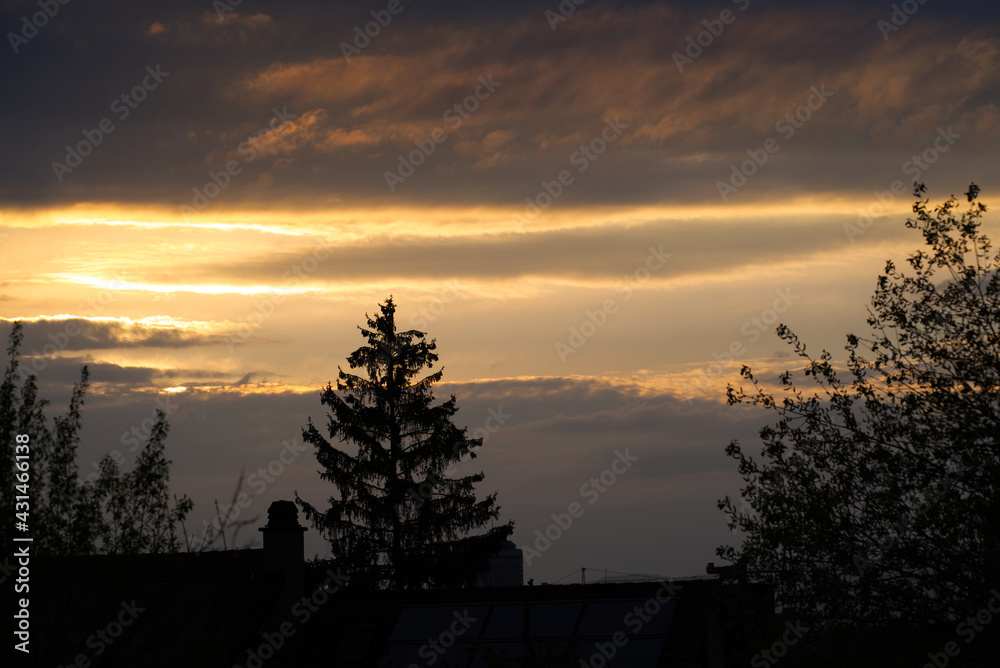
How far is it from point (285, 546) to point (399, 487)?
624 inches

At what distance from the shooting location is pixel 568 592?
995 inches

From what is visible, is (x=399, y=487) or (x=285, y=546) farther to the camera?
(x=399, y=487)

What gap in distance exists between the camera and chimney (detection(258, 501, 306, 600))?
26.9 meters

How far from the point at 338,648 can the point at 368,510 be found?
17.4 metres

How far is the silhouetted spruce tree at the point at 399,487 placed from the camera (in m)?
41.9

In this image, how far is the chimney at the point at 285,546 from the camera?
88.2ft

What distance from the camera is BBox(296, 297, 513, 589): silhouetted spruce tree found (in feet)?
138

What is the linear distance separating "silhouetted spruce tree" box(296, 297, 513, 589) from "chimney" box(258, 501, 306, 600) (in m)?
14.0

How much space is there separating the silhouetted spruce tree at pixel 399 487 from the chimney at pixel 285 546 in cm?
1403

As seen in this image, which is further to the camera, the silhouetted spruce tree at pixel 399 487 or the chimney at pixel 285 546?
the silhouetted spruce tree at pixel 399 487

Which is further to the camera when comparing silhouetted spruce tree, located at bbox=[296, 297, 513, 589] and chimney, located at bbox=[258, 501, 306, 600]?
silhouetted spruce tree, located at bbox=[296, 297, 513, 589]

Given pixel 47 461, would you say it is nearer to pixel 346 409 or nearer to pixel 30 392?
pixel 30 392

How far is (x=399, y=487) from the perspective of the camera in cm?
4284

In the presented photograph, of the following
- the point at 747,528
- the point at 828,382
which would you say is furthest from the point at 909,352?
the point at 747,528
